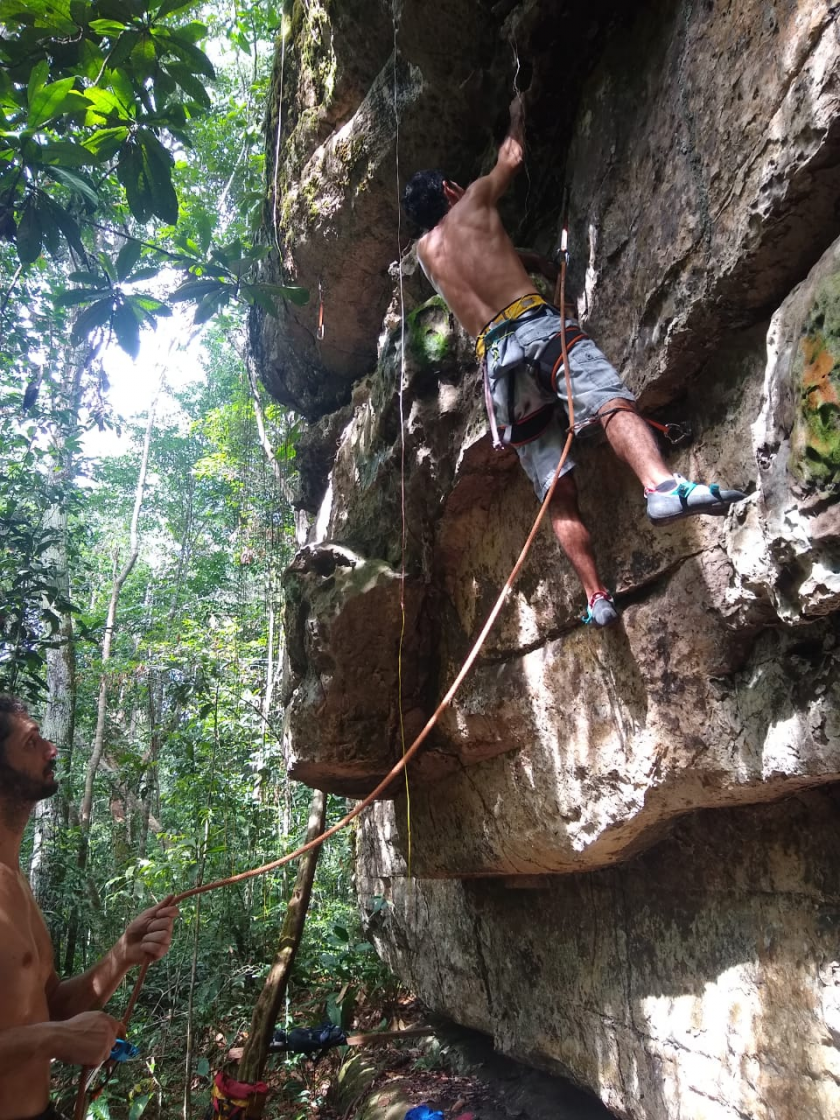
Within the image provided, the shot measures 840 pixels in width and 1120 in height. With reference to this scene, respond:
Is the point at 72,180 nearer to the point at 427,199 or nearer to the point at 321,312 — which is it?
the point at 427,199

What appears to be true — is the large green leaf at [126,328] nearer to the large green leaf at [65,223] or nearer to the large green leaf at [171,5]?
the large green leaf at [65,223]

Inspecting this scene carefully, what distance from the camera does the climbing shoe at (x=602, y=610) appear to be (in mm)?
2652

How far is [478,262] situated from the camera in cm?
314

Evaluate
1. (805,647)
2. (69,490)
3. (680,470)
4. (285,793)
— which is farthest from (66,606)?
(805,647)

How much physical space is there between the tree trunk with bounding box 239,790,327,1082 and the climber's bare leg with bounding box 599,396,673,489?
4.69 metres

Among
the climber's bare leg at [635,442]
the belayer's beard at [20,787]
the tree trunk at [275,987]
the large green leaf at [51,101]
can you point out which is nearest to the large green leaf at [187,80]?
the large green leaf at [51,101]

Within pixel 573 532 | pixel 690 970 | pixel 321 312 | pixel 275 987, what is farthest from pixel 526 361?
pixel 275 987

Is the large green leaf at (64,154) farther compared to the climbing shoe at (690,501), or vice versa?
the large green leaf at (64,154)

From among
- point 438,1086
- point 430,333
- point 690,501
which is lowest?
point 438,1086

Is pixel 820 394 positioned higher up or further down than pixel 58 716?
further down

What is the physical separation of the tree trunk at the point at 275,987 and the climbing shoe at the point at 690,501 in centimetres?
477

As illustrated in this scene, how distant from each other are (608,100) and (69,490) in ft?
25.2

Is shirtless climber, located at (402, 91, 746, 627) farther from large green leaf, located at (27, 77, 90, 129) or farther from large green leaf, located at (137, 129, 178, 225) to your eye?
large green leaf, located at (27, 77, 90, 129)

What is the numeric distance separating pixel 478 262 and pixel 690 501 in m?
1.57
